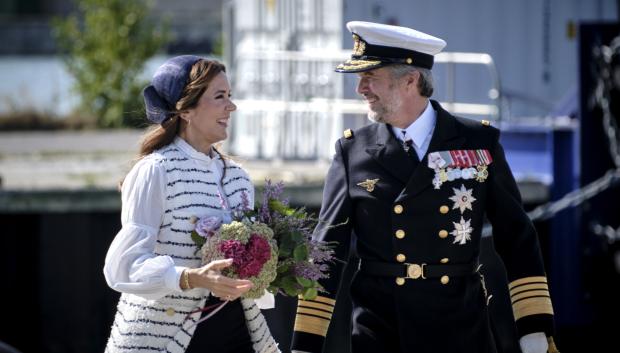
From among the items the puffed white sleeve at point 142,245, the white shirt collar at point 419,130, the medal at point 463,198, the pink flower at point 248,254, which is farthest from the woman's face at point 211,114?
the medal at point 463,198

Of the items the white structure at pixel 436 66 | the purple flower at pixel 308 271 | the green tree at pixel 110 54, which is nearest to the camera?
the purple flower at pixel 308 271

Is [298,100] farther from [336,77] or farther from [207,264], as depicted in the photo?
[207,264]

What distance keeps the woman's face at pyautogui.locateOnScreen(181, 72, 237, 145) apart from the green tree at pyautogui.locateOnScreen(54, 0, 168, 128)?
19115 mm

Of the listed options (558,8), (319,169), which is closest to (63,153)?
(319,169)

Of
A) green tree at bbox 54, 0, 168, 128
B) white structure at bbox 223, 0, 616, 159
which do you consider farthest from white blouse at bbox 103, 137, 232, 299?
green tree at bbox 54, 0, 168, 128

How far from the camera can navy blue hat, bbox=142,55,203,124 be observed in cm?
455

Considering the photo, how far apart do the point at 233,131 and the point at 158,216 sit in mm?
8186

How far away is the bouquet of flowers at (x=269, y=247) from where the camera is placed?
14.1 feet

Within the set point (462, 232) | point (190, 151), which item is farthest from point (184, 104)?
point (462, 232)

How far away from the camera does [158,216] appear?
4.40 meters

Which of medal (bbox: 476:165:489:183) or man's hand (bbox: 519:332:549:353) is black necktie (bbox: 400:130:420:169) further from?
man's hand (bbox: 519:332:549:353)

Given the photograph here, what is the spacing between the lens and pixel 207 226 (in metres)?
4.38

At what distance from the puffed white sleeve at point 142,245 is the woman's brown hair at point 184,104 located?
0.16 m

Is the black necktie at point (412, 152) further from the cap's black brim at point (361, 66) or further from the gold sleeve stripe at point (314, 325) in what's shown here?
the gold sleeve stripe at point (314, 325)
